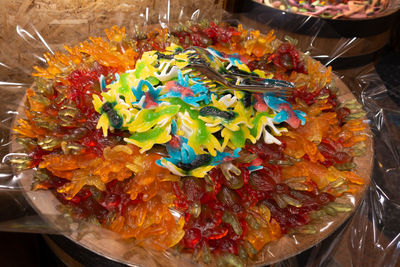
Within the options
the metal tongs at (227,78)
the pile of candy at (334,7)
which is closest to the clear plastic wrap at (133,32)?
the metal tongs at (227,78)

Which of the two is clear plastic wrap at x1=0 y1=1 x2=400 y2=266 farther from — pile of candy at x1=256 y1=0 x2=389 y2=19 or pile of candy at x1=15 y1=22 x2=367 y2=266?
pile of candy at x1=256 y1=0 x2=389 y2=19

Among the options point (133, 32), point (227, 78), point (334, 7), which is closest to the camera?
point (227, 78)

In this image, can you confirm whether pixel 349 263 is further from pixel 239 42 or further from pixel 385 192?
pixel 239 42

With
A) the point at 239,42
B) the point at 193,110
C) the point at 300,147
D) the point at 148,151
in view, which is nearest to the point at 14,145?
the point at 148,151

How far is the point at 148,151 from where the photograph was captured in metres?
1.04

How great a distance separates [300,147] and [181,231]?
489 mm

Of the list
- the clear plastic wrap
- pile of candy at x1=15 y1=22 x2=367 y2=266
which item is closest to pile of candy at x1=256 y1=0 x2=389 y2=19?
the clear plastic wrap

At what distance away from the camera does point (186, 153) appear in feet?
3.25

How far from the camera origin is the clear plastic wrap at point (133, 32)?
0.88 meters

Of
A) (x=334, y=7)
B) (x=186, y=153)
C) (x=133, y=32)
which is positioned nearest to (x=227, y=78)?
(x=186, y=153)

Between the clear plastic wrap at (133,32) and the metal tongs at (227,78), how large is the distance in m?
0.40

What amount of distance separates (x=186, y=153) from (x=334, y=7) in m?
1.97

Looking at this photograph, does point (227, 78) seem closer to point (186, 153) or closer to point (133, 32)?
point (186, 153)

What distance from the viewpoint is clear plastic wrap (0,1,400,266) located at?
2.88ft
